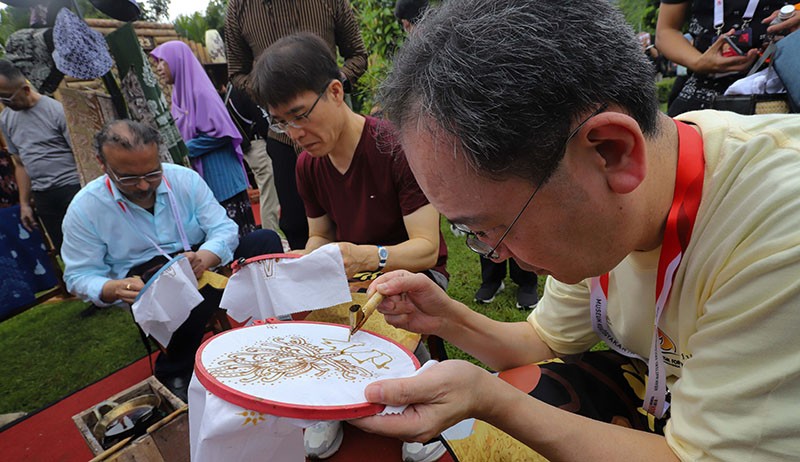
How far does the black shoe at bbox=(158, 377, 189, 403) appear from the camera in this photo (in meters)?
2.39

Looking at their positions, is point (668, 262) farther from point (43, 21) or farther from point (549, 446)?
point (43, 21)

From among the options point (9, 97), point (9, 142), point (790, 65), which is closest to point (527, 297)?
point (790, 65)

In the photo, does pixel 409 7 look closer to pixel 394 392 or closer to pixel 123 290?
pixel 123 290

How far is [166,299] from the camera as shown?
6.23 feet

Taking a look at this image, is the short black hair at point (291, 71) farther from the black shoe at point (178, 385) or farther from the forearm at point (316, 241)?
the black shoe at point (178, 385)

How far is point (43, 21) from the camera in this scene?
272 cm

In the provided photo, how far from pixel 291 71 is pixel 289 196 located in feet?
4.24

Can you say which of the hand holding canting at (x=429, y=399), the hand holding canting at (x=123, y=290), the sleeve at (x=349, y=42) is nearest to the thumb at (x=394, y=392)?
the hand holding canting at (x=429, y=399)

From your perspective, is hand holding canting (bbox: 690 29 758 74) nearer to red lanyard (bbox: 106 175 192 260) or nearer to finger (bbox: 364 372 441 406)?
finger (bbox: 364 372 441 406)

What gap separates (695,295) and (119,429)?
1943 millimetres

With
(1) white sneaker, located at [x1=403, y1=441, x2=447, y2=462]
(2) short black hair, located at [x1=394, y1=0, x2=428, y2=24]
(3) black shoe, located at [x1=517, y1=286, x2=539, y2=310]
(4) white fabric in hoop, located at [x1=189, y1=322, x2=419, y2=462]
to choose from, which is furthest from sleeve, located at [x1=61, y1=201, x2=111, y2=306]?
(2) short black hair, located at [x1=394, y1=0, x2=428, y2=24]

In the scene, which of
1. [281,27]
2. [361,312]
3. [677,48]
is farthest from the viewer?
[281,27]

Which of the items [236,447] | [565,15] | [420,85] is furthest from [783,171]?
[236,447]

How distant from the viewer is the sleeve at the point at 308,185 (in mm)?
2158
